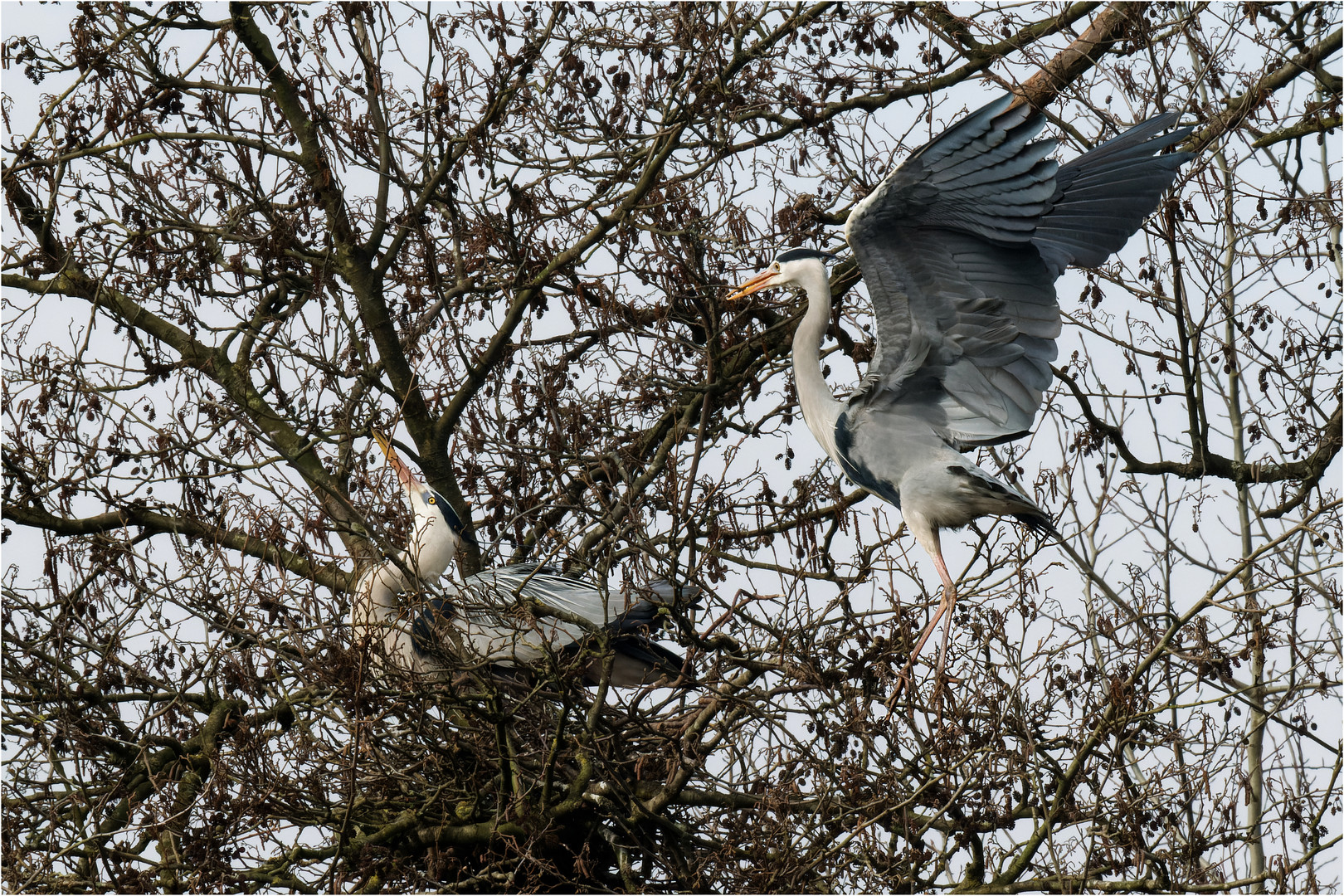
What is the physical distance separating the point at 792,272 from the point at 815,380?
0.49 metres

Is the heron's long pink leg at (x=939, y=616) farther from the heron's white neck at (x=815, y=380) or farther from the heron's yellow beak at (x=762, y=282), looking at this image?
the heron's yellow beak at (x=762, y=282)

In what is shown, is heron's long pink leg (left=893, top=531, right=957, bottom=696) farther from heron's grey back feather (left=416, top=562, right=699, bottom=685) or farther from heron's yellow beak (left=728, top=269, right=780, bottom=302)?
heron's yellow beak (left=728, top=269, right=780, bottom=302)

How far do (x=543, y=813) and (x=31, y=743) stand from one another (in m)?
2.36

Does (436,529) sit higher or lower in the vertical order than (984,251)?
lower

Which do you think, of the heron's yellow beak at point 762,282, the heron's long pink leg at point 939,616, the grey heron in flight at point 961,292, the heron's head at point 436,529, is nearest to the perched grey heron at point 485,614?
the heron's head at point 436,529

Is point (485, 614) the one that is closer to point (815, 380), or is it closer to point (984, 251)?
point (815, 380)

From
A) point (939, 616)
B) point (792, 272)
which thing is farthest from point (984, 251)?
point (939, 616)

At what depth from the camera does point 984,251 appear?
18.4ft

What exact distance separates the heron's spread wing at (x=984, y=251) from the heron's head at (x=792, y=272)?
398mm

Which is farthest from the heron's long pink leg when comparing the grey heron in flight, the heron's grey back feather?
the heron's grey back feather

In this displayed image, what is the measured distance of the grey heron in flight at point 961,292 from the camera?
213 inches

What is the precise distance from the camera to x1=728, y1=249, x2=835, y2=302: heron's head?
6.05 metres

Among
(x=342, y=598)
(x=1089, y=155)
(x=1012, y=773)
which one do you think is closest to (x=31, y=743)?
(x=342, y=598)

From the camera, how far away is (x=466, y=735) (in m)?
5.33
